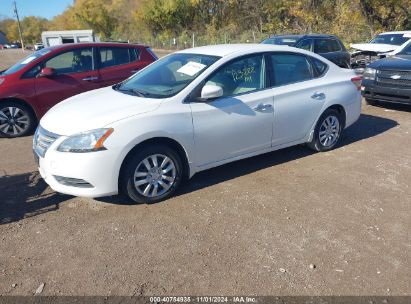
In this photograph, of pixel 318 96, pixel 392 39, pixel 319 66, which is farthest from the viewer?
pixel 392 39

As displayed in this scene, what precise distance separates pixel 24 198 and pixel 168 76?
2.21 metres

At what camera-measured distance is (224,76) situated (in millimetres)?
4266

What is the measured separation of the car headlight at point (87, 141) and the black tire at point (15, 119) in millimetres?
3489

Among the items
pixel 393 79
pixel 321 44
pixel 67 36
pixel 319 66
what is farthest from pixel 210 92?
pixel 67 36

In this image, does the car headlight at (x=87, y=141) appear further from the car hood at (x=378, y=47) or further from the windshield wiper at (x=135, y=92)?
the car hood at (x=378, y=47)

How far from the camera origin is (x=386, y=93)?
7711mm

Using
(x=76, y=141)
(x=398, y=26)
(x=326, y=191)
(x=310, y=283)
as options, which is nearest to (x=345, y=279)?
(x=310, y=283)

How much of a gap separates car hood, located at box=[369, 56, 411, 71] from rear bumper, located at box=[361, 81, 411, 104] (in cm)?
39

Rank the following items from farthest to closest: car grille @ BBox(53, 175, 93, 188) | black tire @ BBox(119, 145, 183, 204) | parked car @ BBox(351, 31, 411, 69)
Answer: parked car @ BBox(351, 31, 411, 69), black tire @ BBox(119, 145, 183, 204), car grille @ BBox(53, 175, 93, 188)

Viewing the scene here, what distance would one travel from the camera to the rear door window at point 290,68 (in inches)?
186

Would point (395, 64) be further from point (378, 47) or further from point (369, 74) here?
point (378, 47)

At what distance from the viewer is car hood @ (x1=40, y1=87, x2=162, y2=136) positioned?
3646mm

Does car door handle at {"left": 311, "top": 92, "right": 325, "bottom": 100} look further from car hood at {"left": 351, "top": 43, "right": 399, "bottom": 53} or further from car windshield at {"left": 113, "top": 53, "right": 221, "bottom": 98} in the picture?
car hood at {"left": 351, "top": 43, "right": 399, "bottom": 53}

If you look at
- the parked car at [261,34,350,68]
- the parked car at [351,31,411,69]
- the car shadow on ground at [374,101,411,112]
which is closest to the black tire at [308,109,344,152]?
the car shadow on ground at [374,101,411,112]
